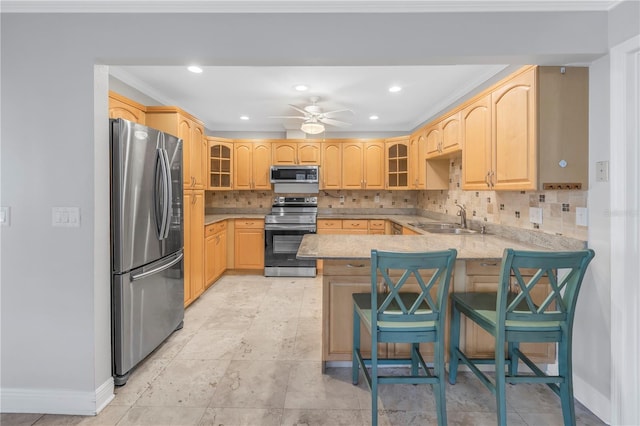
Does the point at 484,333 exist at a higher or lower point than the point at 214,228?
lower

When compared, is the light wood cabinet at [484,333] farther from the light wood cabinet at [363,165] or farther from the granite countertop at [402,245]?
the light wood cabinet at [363,165]

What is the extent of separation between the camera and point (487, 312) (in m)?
1.85

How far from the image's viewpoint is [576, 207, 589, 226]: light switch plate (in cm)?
197

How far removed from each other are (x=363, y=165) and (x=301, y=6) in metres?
3.60

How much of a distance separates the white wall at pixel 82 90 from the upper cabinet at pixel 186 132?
129 cm

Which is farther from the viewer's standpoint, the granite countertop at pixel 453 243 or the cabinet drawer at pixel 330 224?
the cabinet drawer at pixel 330 224

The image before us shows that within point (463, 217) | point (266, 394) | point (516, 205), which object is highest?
point (516, 205)

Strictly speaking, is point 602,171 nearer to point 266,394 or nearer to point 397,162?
point 266,394

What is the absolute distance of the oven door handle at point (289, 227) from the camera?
482 cm

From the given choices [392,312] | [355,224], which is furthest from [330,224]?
[392,312]

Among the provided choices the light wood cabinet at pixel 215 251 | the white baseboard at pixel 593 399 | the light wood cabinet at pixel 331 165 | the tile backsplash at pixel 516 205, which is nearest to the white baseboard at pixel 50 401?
the light wood cabinet at pixel 215 251

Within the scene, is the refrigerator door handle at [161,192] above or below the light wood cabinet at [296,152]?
below

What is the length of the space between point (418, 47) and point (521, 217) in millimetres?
1756

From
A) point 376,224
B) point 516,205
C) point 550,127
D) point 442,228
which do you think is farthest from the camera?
point 376,224
